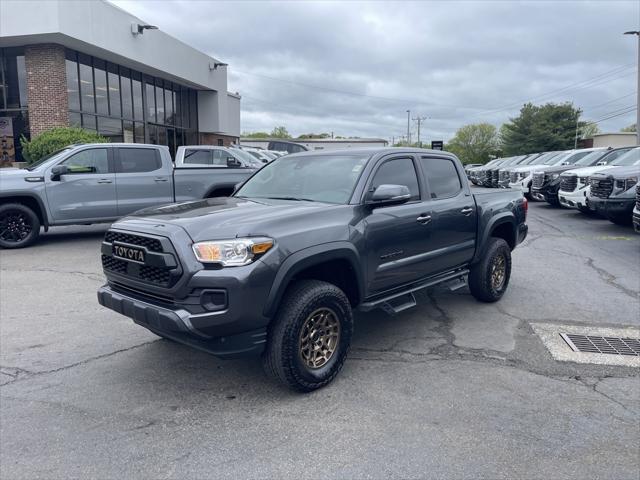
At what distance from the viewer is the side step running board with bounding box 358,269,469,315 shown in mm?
4506

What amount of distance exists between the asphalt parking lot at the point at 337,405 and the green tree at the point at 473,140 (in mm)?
98813

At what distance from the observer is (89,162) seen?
9.81m

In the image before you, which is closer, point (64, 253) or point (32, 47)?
point (64, 253)

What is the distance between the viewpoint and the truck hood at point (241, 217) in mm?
3576

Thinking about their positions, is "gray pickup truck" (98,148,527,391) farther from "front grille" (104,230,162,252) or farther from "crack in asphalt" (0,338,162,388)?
"crack in asphalt" (0,338,162,388)

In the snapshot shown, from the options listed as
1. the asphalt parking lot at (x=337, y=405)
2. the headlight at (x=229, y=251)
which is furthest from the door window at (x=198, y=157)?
the headlight at (x=229, y=251)

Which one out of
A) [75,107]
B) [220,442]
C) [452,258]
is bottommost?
[220,442]

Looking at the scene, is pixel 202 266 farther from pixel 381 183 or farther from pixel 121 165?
pixel 121 165

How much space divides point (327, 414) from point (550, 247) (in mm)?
8073

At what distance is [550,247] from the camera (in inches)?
403

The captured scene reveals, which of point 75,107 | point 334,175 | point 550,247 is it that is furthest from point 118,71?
Result: point 334,175

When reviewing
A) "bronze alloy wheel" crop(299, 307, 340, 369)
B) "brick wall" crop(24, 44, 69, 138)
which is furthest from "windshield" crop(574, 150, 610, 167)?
"brick wall" crop(24, 44, 69, 138)

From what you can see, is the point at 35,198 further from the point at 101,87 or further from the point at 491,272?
the point at 101,87

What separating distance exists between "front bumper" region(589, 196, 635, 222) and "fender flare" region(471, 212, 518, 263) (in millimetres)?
5864
